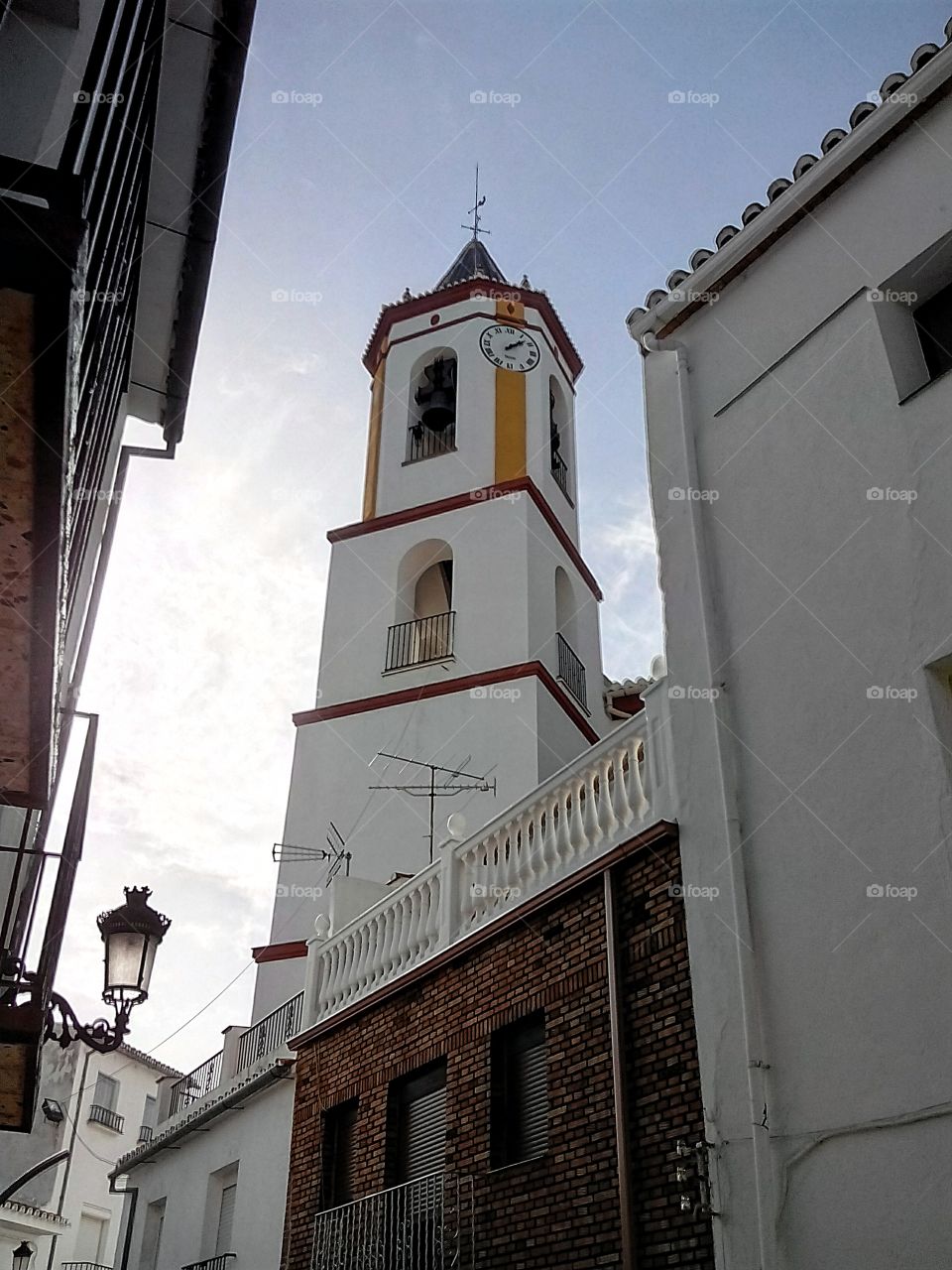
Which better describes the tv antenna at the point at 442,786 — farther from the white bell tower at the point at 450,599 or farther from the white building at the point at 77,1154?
the white building at the point at 77,1154

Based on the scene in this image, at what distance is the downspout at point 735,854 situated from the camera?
258 inches

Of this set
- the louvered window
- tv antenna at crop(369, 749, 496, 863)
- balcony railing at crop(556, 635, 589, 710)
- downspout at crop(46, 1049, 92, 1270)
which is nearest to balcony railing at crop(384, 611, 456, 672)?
balcony railing at crop(556, 635, 589, 710)

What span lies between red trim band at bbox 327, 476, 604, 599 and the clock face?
315 centimetres

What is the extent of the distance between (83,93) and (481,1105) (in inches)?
293

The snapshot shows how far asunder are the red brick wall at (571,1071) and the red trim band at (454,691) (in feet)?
26.8

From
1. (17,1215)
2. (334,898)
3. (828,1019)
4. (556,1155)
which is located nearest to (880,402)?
(828,1019)

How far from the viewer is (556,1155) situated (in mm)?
8078

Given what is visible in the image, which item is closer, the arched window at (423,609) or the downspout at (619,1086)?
the downspout at (619,1086)

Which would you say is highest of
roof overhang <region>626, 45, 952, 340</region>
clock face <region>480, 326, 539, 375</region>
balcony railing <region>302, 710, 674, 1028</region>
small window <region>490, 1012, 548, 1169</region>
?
clock face <region>480, 326, 539, 375</region>

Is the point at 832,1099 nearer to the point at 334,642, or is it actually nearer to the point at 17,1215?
the point at 334,642

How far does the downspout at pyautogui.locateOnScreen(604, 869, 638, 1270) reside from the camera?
279 inches

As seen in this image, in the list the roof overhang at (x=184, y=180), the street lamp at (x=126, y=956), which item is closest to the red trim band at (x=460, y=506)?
the roof overhang at (x=184, y=180)

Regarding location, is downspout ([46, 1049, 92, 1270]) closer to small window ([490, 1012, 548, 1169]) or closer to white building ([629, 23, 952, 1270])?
small window ([490, 1012, 548, 1169])

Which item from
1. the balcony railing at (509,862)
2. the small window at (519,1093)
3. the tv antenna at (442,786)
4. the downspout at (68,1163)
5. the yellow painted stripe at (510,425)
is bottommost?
the small window at (519,1093)
